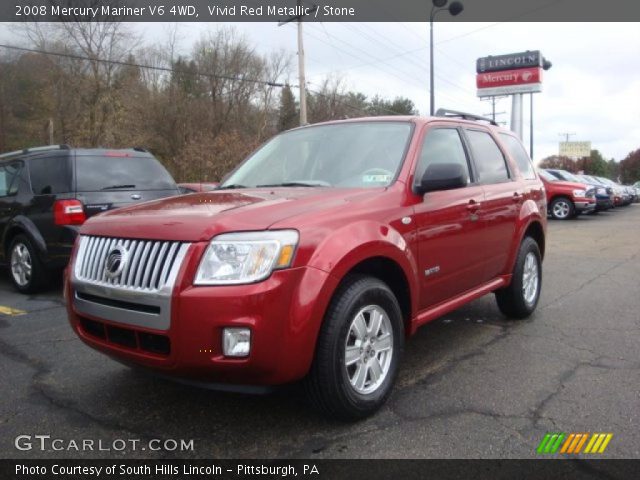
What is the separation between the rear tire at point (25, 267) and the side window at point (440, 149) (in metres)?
4.74

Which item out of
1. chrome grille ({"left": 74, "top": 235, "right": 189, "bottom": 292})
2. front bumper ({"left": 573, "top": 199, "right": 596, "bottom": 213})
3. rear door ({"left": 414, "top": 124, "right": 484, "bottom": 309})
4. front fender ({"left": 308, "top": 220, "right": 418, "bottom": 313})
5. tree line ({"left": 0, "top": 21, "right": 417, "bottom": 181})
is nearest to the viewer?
chrome grille ({"left": 74, "top": 235, "right": 189, "bottom": 292})

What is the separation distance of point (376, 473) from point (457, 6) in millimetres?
19871

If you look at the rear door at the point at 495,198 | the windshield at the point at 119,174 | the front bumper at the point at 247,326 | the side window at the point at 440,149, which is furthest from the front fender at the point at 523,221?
the windshield at the point at 119,174

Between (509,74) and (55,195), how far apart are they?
28.7 metres

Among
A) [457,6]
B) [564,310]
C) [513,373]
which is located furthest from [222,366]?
[457,6]

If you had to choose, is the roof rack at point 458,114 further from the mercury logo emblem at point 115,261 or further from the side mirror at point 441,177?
the mercury logo emblem at point 115,261

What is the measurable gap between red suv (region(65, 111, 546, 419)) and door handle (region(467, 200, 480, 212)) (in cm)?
1

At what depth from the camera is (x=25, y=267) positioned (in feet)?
21.3

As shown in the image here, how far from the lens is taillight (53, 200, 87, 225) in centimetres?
597

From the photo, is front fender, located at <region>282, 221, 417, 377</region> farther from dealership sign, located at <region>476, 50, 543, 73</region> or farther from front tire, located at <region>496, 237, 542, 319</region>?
dealership sign, located at <region>476, 50, 543, 73</region>

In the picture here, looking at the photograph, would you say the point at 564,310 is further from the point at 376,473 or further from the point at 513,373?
the point at 376,473

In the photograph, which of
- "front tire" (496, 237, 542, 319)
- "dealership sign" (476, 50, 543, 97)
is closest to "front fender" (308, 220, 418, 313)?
"front tire" (496, 237, 542, 319)

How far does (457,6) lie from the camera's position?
19297mm

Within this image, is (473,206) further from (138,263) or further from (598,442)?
(138,263)
